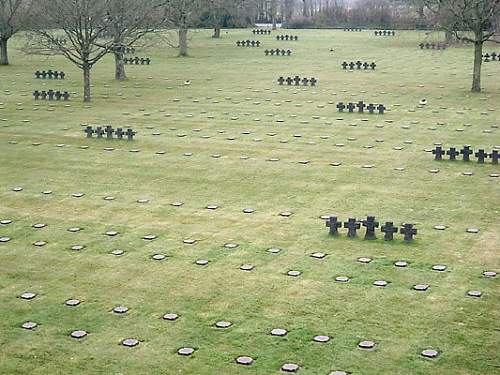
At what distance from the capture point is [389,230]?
555 inches

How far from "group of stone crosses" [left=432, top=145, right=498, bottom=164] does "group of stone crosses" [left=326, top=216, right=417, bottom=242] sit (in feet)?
21.8

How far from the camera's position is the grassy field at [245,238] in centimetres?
1003

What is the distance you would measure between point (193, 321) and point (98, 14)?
81.5 ft

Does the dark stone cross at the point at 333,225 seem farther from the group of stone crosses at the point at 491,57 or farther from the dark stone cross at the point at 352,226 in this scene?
the group of stone crosses at the point at 491,57

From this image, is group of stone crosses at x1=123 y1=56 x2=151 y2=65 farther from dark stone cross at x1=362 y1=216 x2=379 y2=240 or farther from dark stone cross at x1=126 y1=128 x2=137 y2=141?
dark stone cross at x1=362 y1=216 x2=379 y2=240

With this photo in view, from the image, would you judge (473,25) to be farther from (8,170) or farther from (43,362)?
(43,362)

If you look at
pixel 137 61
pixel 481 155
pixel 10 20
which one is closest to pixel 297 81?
pixel 137 61

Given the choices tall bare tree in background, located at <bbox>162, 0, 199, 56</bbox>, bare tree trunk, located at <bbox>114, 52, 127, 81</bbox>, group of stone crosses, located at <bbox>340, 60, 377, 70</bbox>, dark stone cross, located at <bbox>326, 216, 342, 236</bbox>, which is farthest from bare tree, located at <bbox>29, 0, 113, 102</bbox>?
dark stone cross, located at <bbox>326, 216, 342, 236</bbox>

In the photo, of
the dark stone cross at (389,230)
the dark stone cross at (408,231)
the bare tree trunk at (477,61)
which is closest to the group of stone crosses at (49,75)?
the bare tree trunk at (477,61)

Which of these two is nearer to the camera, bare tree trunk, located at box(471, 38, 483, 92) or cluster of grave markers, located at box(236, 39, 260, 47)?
bare tree trunk, located at box(471, 38, 483, 92)

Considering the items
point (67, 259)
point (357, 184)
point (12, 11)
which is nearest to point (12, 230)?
point (67, 259)

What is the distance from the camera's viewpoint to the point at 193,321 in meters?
10.8

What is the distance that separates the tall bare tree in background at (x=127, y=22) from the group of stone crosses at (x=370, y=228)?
2281 centimetres

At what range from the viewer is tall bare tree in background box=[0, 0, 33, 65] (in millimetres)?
46875
